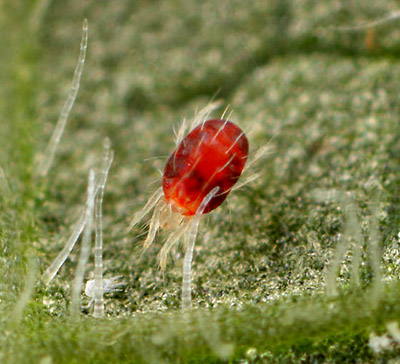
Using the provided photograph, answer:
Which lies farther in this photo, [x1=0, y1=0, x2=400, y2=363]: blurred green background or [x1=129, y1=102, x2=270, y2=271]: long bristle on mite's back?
[x1=129, y1=102, x2=270, y2=271]: long bristle on mite's back

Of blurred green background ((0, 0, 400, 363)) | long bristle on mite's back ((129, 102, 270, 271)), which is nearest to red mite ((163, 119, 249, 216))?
long bristle on mite's back ((129, 102, 270, 271))

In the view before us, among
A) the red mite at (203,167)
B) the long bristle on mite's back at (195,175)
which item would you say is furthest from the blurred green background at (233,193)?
the red mite at (203,167)

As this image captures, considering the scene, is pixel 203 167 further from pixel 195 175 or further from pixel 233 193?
pixel 233 193

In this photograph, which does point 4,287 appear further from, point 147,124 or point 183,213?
point 147,124

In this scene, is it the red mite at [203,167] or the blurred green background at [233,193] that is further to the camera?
the red mite at [203,167]

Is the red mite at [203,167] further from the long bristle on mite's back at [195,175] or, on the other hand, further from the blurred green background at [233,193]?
the blurred green background at [233,193]

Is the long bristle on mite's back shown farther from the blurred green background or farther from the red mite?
the blurred green background
